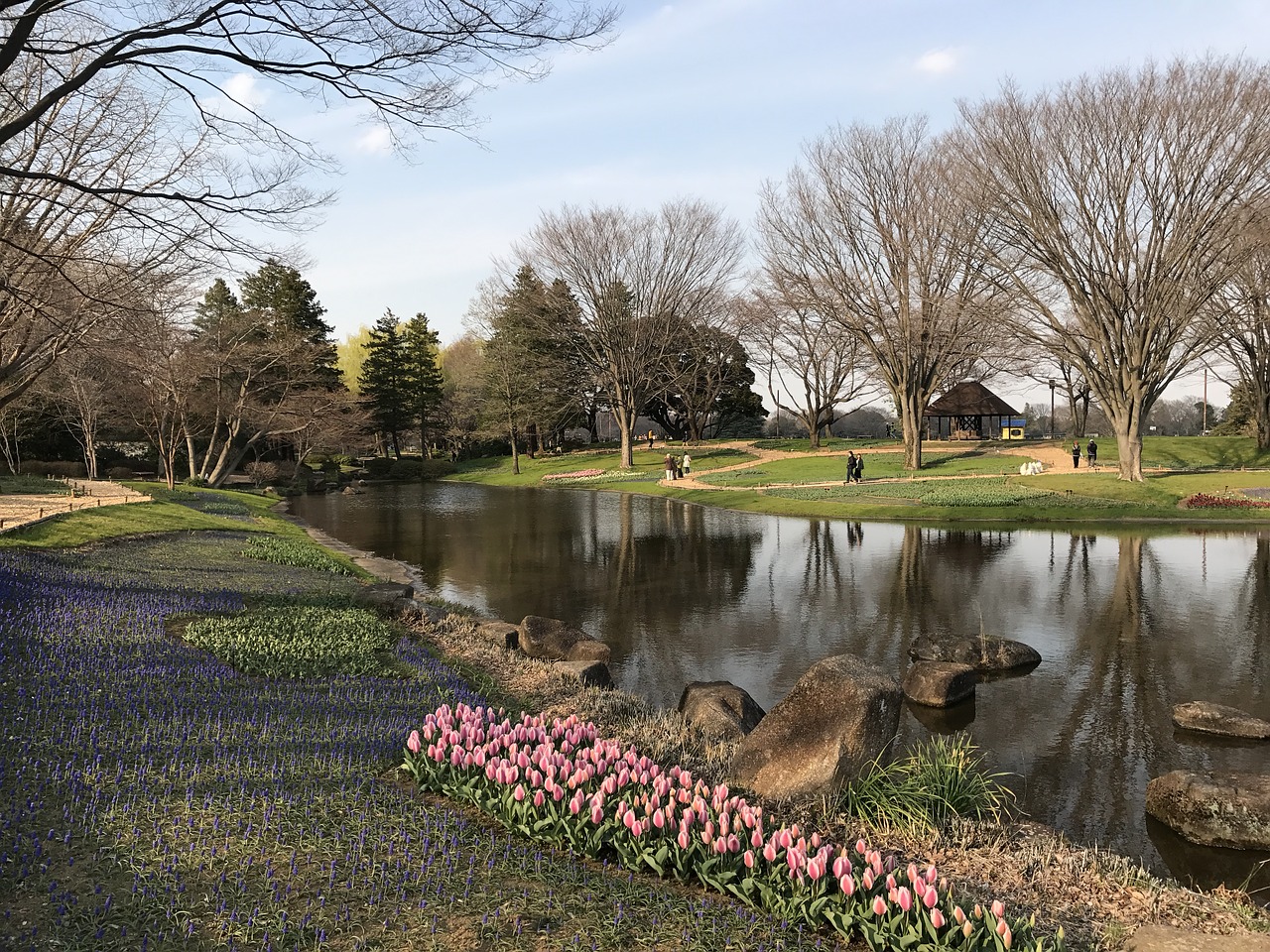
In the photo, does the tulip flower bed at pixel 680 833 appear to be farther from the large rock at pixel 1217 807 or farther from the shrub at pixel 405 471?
the shrub at pixel 405 471

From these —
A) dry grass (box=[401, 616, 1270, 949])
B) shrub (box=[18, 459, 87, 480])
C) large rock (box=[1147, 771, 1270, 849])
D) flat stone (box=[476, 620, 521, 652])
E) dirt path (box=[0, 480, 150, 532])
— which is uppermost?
shrub (box=[18, 459, 87, 480])

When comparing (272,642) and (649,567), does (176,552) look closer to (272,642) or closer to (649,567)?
(272,642)

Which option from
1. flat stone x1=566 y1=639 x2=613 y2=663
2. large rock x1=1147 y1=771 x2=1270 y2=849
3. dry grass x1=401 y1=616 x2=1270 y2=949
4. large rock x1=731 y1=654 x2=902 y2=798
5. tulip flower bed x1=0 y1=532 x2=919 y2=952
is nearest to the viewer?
tulip flower bed x1=0 y1=532 x2=919 y2=952

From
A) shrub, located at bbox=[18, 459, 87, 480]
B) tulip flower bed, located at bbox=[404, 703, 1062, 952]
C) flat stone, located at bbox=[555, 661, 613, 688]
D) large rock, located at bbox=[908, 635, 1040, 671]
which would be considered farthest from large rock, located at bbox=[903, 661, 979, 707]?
shrub, located at bbox=[18, 459, 87, 480]

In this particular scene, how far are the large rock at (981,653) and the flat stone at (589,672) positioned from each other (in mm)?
4238

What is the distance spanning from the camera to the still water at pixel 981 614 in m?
7.47

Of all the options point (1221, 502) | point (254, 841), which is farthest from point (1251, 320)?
point (254, 841)

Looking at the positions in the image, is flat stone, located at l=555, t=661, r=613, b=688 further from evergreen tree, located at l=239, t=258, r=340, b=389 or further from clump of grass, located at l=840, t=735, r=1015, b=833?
evergreen tree, located at l=239, t=258, r=340, b=389

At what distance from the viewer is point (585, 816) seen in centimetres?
493

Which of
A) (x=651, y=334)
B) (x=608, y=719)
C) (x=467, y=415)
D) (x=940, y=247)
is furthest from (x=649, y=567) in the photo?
(x=467, y=415)

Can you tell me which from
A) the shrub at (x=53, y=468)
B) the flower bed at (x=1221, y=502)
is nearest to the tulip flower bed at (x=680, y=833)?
the flower bed at (x=1221, y=502)

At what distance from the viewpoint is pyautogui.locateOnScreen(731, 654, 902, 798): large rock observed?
5945 mm

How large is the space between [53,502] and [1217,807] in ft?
84.5

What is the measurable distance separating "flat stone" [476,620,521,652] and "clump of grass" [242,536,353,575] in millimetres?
5601
